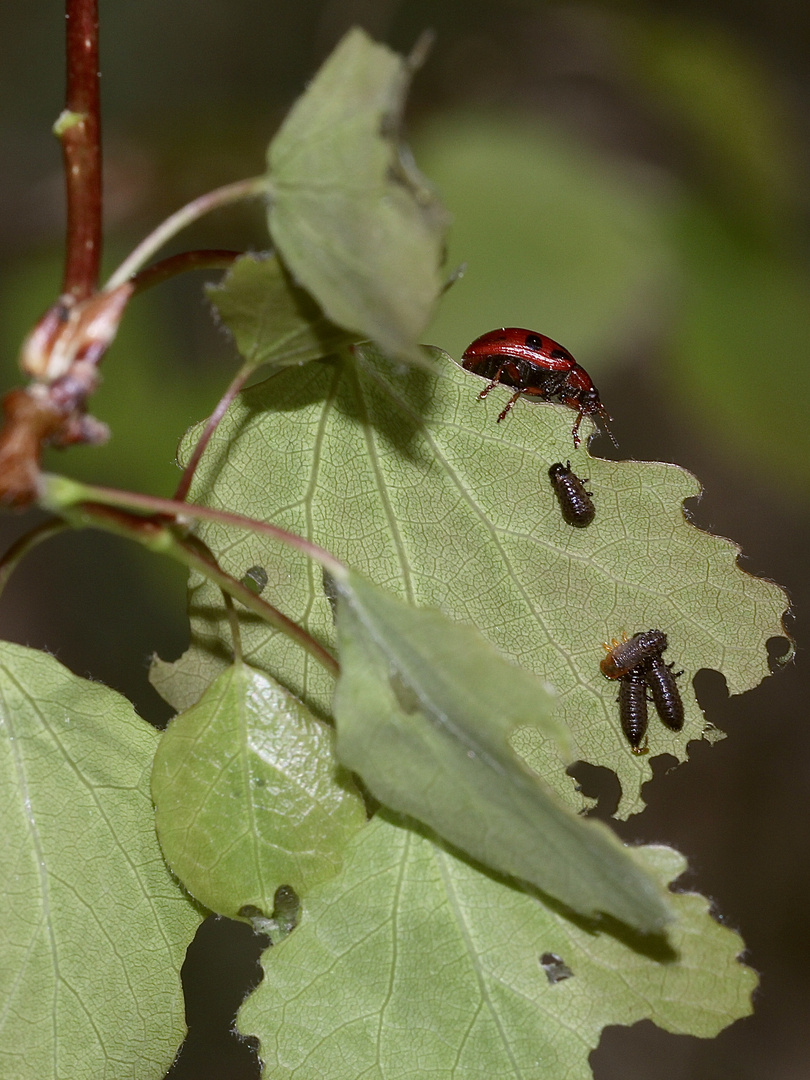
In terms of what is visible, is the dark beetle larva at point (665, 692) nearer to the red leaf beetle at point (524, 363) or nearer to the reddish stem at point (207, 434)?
the red leaf beetle at point (524, 363)

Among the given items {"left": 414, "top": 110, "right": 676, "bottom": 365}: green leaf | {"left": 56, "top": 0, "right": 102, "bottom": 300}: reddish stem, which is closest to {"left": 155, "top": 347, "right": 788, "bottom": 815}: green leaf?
{"left": 56, "top": 0, "right": 102, "bottom": 300}: reddish stem

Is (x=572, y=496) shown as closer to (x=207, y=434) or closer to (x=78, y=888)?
(x=207, y=434)

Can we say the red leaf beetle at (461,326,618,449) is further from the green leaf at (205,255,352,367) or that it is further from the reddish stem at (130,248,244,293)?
the reddish stem at (130,248,244,293)

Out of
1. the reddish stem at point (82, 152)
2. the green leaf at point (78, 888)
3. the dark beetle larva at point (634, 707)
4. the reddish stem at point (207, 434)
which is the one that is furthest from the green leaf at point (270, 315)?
the dark beetle larva at point (634, 707)

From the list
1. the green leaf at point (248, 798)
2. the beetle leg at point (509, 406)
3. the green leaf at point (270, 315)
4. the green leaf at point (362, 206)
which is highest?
the green leaf at point (362, 206)

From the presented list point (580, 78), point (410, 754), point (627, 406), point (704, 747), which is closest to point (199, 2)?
point (580, 78)

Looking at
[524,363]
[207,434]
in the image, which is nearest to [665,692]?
[524,363]
